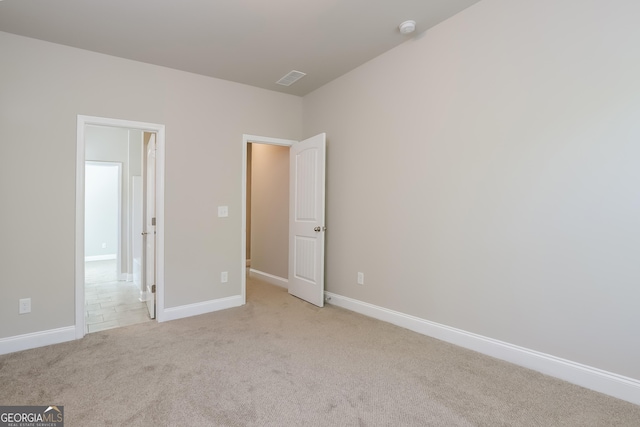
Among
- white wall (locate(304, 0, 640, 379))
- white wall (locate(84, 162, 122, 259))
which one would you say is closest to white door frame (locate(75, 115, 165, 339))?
white wall (locate(304, 0, 640, 379))

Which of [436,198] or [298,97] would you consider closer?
[436,198]

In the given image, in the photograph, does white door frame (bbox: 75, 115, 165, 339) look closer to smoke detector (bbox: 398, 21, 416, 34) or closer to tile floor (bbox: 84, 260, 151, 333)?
tile floor (bbox: 84, 260, 151, 333)

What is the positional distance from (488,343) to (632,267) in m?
1.07

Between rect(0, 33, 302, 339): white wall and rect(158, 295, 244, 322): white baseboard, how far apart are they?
57 mm

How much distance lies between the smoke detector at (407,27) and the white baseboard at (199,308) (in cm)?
339

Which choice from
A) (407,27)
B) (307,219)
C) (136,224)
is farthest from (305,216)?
(136,224)

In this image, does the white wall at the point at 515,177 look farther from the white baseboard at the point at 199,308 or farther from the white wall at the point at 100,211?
the white wall at the point at 100,211

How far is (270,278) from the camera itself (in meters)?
4.98

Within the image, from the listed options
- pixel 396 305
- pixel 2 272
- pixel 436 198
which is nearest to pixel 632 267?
pixel 436 198

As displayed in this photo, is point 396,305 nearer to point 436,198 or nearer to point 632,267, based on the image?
point 436,198

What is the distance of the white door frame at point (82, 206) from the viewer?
287 centimetres

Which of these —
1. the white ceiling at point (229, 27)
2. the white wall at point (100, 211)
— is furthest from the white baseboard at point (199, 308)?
the white wall at point (100, 211)

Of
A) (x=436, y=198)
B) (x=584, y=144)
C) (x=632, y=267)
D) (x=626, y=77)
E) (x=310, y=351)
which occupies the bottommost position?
(x=310, y=351)

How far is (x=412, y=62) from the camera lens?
→ 9.59ft
